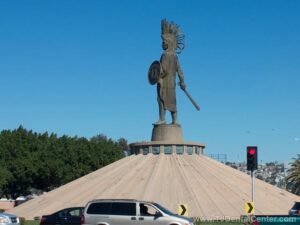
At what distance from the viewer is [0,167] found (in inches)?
2311

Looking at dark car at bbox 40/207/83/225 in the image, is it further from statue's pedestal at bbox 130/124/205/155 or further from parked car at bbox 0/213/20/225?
statue's pedestal at bbox 130/124/205/155

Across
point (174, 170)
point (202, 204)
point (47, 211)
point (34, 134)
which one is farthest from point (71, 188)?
point (34, 134)

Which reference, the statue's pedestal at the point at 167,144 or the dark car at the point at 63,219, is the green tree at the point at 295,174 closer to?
the statue's pedestal at the point at 167,144

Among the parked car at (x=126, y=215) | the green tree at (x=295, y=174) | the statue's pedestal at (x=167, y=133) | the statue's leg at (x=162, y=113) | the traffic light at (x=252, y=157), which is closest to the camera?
the parked car at (x=126, y=215)

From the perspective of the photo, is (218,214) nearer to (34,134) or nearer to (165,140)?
(165,140)

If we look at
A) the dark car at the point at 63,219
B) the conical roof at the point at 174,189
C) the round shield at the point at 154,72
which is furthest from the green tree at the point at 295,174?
the dark car at the point at 63,219

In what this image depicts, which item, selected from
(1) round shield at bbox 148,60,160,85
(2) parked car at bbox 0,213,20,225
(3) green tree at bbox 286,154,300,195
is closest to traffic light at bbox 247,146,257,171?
(2) parked car at bbox 0,213,20,225

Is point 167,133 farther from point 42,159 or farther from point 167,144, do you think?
point 42,159

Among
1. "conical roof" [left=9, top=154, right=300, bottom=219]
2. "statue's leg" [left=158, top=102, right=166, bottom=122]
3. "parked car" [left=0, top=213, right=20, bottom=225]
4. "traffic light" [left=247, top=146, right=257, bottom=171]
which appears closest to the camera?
"traffic light" [left=247, top=146, right=257, bottom=171]

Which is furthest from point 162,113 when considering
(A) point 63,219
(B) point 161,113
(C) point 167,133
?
(A) point 63,219

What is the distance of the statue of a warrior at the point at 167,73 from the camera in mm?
46812

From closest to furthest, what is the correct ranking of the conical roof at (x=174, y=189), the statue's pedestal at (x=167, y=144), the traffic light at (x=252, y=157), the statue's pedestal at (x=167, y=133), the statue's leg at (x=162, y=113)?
the traffic light at (x=252, y=157) → the conical roof at (x=174, y=189) → the statue's pedestal at (x=167, y=144) → the statue's pedestal at (x=167, y=133) → the statue's leg at (x=162, y=113)

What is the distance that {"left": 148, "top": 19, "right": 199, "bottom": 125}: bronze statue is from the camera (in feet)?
154

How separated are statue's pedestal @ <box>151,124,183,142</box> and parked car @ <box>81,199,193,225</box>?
22281mm
